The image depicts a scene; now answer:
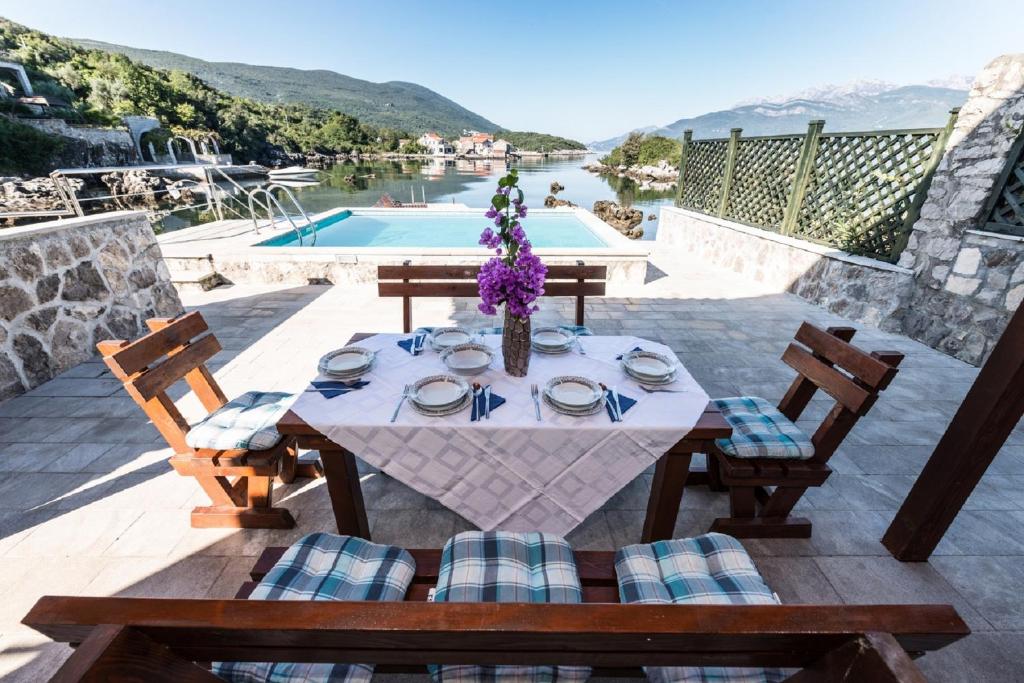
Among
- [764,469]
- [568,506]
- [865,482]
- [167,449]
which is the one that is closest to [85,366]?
[167,449]

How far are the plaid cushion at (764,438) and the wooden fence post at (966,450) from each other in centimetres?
47

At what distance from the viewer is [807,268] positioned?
16.2 feet

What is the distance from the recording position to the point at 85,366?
10.7ft

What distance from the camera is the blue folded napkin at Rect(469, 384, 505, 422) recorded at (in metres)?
1.46

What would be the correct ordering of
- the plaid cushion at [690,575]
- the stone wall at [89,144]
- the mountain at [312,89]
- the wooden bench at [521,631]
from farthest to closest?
the mountain at [312,89] → the stone wall at [89,144] → the plaid cushion at [690,575] → the wooden bench at [521,631]

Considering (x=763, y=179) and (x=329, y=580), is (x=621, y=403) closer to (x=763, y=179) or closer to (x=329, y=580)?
(x=329, y=580)

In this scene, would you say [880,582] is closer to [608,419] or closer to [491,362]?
[608,419]

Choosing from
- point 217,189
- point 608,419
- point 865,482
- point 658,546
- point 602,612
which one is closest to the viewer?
point 602,612

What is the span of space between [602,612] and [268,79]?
181810 millimetres

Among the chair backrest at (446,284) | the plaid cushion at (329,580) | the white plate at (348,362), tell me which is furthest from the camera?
the chair backrest at (446,284)

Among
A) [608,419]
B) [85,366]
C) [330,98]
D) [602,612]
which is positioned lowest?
[85,366]

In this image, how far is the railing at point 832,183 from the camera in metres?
4.02

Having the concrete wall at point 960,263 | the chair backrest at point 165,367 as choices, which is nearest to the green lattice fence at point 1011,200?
the concrete wall at point 960,263

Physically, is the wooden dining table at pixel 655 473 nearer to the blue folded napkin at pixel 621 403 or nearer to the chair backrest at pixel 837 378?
the blue folded napkin at pixel 621 403
